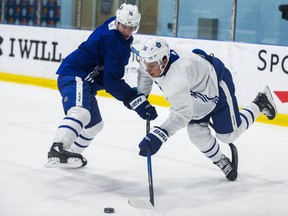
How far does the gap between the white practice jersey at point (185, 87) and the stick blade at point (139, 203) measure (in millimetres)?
373

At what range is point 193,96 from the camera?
3697 millimetres

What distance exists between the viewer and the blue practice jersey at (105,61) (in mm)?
3734

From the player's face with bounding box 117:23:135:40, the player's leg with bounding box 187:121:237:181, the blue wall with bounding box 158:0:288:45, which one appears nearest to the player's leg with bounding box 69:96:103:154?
the player's face with bounding box 117:23:135:40

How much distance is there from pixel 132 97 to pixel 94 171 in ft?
1.92

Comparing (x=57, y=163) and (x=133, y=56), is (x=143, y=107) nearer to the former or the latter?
(x=57, y=163)

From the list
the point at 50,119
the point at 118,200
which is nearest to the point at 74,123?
the point at 118,200

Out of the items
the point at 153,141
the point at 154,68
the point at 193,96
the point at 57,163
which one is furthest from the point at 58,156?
the point at 193,96

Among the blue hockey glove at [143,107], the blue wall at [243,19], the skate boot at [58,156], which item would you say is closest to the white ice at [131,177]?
the skate boot at [58,156]

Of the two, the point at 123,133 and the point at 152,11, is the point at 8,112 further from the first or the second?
the point at 152,11

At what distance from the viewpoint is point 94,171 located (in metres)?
4.09

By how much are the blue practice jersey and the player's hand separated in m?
0.06

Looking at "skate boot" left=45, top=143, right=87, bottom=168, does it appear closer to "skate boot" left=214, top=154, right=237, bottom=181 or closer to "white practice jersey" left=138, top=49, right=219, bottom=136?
"white practice jersey" left=138, top=49, right=219, bottom=136

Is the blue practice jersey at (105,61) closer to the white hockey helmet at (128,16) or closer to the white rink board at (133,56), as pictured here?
the white hockey helmet at (128,16)

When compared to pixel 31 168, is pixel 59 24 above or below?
above
